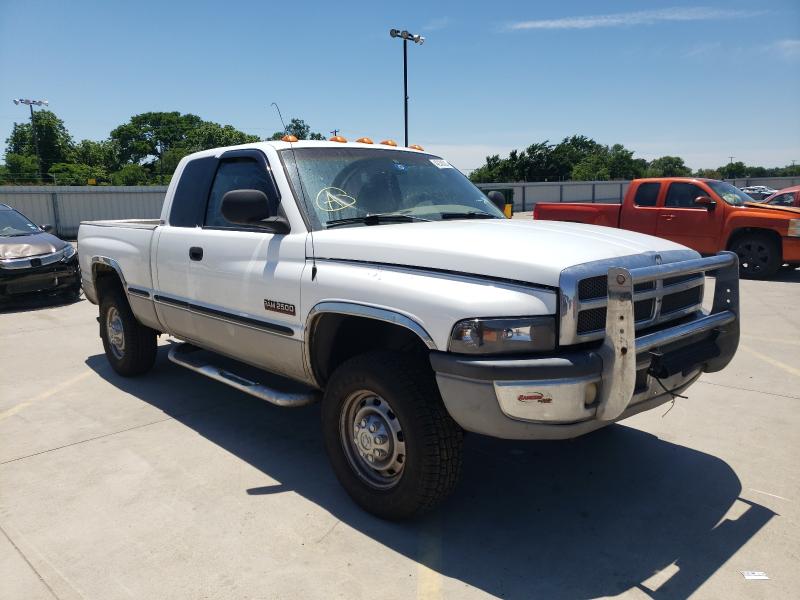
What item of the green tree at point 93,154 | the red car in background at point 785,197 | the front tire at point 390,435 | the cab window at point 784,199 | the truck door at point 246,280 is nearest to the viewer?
the front tire at point 390,435

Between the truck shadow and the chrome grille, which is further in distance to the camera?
the truck shadow

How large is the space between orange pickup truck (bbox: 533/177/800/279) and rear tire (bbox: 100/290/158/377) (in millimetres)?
9212

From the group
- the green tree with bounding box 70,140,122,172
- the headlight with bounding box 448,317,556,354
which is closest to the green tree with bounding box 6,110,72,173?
the green tree with bounding box 70,140,122,172

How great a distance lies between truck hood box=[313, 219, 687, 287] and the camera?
2744mm

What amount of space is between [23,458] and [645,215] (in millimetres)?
11339

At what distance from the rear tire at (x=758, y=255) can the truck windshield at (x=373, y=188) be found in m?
8.84

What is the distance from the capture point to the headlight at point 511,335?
2646mm

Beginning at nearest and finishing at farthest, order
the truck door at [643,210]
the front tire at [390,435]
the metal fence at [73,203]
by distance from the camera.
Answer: the front tire at [390,435] < the truck door at [643,210] < the metal fence at [73,203]

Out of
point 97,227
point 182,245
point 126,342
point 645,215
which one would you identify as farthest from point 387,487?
point 645,215

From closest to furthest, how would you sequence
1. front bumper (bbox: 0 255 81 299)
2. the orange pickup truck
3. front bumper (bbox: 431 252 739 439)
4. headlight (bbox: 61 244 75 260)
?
front bumper (bbox: 431 252 739 439) < front bumper (bbox: 0 255 81 299) < headlight (bbox: 61 244 75 260) < the orange pickup truck

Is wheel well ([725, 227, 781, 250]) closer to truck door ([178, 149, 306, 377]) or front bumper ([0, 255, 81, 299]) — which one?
truck door ([178, 149, 306, 377])

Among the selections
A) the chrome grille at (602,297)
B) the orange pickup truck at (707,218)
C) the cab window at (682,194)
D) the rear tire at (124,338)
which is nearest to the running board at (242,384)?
the rear tire at (124,338)

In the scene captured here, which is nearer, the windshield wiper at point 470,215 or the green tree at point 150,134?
the windshield wiper at point 470,215

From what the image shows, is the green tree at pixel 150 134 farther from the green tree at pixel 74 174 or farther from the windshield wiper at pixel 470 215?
the windshield wiper at pixel 470 215
